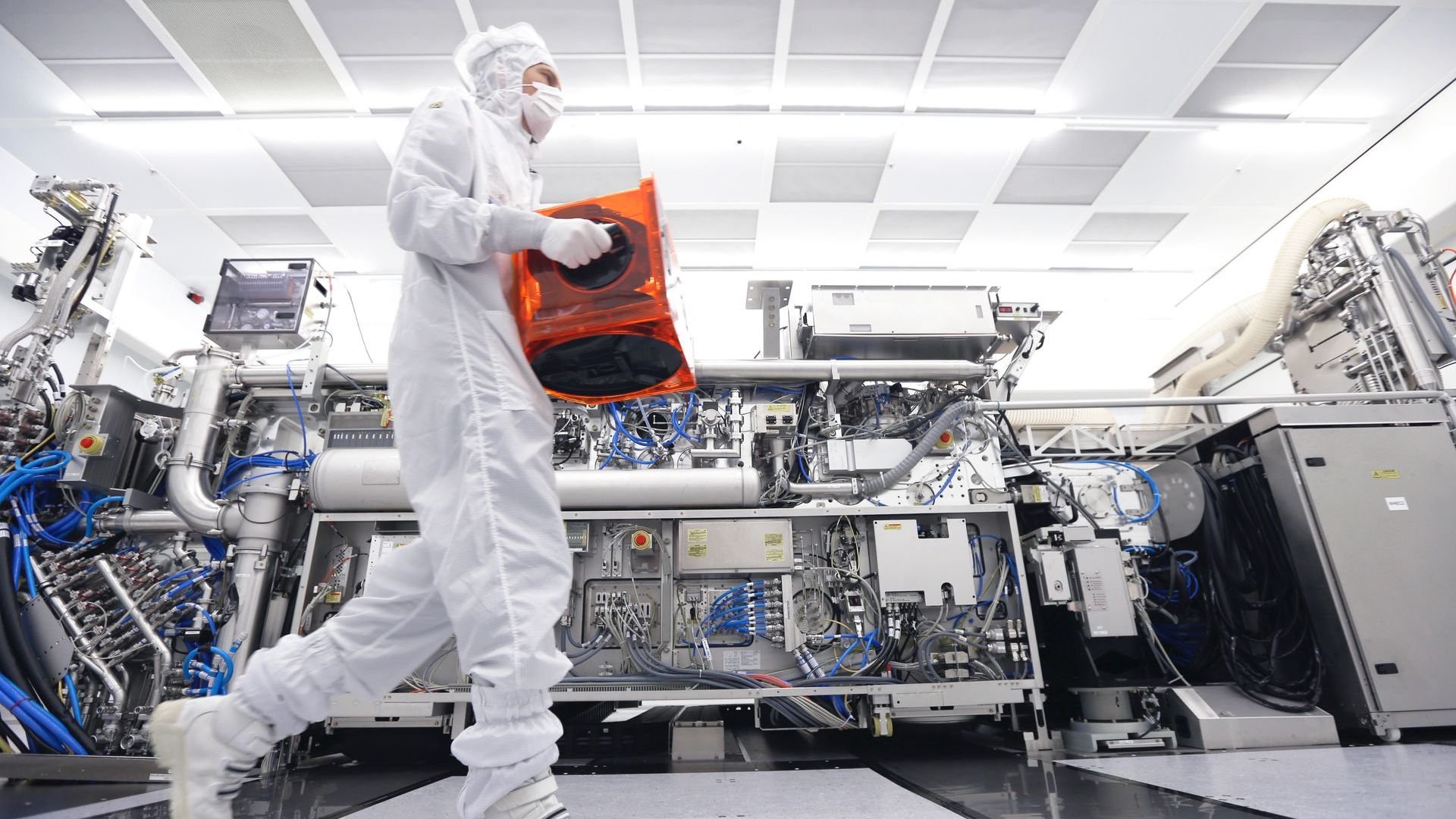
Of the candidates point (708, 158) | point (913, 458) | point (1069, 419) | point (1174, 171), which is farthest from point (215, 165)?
point (1174, 171)

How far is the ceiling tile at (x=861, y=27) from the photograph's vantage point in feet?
11.3

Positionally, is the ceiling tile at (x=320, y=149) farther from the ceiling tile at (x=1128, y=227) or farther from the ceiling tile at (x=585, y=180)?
the ceiling tile at (x=1128, y=227)

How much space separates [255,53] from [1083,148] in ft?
17.4

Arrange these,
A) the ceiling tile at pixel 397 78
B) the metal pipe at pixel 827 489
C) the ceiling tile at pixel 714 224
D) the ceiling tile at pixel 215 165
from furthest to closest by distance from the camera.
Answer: the ceiling tile at pixel 714 224 → the ceiling tile at pixel 215 165 → the ceiling tile at pixel 397 78 → the metal pipe at pixel 827 489

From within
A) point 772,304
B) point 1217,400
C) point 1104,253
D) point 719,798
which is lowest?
point 719,798

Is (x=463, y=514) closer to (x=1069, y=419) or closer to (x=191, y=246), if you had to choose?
(x=1069, y=419)

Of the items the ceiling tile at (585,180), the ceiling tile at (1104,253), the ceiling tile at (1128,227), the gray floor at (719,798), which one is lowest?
the gray floor at (719,798)

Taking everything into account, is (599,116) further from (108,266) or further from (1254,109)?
(1254,109)

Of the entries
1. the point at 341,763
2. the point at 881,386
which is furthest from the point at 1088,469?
the point at 341,763

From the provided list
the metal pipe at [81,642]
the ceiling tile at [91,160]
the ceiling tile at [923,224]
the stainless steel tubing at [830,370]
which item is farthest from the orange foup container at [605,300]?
the ceiling tile at [91,160]

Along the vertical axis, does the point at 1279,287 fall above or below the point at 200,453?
above

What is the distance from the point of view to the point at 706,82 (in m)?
3.92

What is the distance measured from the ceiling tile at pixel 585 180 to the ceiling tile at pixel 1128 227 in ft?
12.4

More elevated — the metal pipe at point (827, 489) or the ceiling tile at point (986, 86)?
the ceiling tile at point (986, 86)
